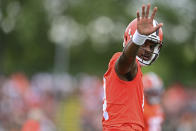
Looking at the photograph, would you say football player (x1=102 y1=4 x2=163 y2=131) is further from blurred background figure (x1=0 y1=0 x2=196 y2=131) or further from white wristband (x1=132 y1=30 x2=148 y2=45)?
blurred background figure (x1=0 y1=0 x2=196 y2=131)

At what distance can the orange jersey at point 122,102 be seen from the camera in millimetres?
4316

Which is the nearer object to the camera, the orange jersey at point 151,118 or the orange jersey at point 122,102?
the orange jersey at point 122,102

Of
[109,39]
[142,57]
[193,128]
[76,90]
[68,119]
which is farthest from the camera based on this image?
[109,39]

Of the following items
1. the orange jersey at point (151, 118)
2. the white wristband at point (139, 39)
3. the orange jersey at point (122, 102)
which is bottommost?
the orange jersey at point (151, 118)

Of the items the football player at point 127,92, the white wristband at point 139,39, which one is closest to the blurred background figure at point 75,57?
the football player at point 127,92

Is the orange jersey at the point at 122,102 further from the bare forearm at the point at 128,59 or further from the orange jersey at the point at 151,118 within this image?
the orange jersey at the point at 151,118

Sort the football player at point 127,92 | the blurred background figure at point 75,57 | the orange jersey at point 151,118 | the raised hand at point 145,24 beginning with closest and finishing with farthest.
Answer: the raised hand at point 145,24 < the football player at point 127,92 < the orange jersey at point 151,118 < the blurred background figure at point 75,57

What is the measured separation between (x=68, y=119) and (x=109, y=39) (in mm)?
19243

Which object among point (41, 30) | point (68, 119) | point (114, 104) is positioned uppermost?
point (41, 30)

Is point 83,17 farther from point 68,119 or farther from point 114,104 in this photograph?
point 114,104

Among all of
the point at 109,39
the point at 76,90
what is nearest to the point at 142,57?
the point at 76,90

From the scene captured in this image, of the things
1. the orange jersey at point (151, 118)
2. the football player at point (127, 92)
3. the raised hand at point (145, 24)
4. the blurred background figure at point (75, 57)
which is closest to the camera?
the raised hand at point (145, 24)

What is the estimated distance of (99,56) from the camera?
138ft

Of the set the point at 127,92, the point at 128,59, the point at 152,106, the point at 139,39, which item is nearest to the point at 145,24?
the point at 139,39
